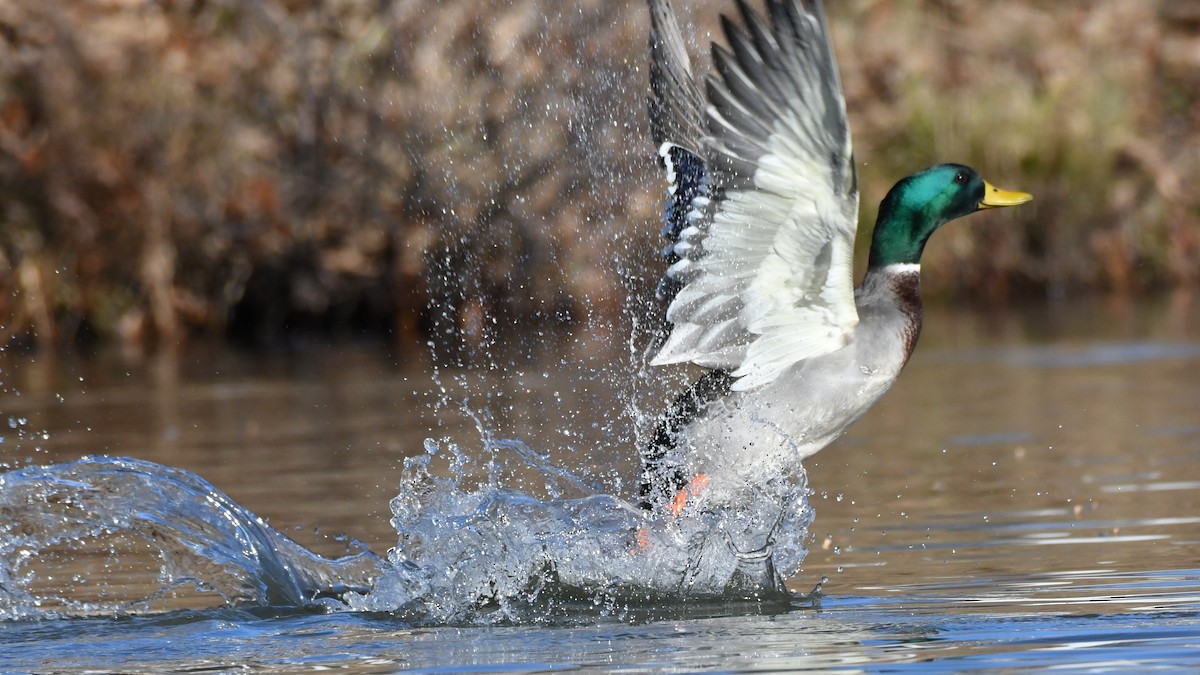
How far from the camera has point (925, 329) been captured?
15.3 m

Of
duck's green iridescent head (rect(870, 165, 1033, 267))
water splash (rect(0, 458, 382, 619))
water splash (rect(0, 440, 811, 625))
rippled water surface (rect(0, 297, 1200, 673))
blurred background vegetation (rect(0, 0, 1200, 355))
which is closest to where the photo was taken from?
rippled water surface (rect(0, 297, 1200, 673))

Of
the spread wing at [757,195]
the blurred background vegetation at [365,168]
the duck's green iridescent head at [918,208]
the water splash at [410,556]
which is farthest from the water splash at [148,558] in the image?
the blurred background vegetation at [365,168]

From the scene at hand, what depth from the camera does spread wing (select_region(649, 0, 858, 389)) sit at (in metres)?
5.24

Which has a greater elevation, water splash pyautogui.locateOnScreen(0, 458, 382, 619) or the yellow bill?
the yellow bill

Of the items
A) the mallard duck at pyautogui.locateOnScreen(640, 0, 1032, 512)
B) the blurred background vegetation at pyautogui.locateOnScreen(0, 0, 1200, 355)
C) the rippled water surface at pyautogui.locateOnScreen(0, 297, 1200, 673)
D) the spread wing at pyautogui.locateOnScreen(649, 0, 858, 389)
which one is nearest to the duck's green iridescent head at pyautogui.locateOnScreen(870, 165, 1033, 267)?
the mallard duck at pyautogui.locateOnScreen(640, 0, 1032, 512)

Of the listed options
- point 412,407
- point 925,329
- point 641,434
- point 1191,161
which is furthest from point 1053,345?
point 641,434

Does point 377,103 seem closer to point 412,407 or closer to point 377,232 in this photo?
point 377,232

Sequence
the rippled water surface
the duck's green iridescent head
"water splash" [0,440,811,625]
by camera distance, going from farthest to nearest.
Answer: the duck's green iridescent head, "water splash" [0,440,811,625], the rippled water surface

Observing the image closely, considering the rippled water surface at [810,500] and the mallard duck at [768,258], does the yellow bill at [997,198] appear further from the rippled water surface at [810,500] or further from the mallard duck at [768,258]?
the rippled water surface at [810,500]

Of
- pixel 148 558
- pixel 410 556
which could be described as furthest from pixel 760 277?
pixel 148 558

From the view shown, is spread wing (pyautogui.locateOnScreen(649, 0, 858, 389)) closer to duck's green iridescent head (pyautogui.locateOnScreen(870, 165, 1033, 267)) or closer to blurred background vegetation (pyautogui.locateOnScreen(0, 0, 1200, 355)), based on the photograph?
→ duck's green iridescent head (pyautogui.locateOnScreen(870, 165, 1033, 267))

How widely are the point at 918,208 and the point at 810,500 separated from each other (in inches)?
59.4

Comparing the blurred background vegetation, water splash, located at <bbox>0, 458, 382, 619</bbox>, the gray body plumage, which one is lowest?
water splash, located at <bbox>0, 458, 382, 619</bbox>

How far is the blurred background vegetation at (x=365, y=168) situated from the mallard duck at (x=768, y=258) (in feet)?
30.6
